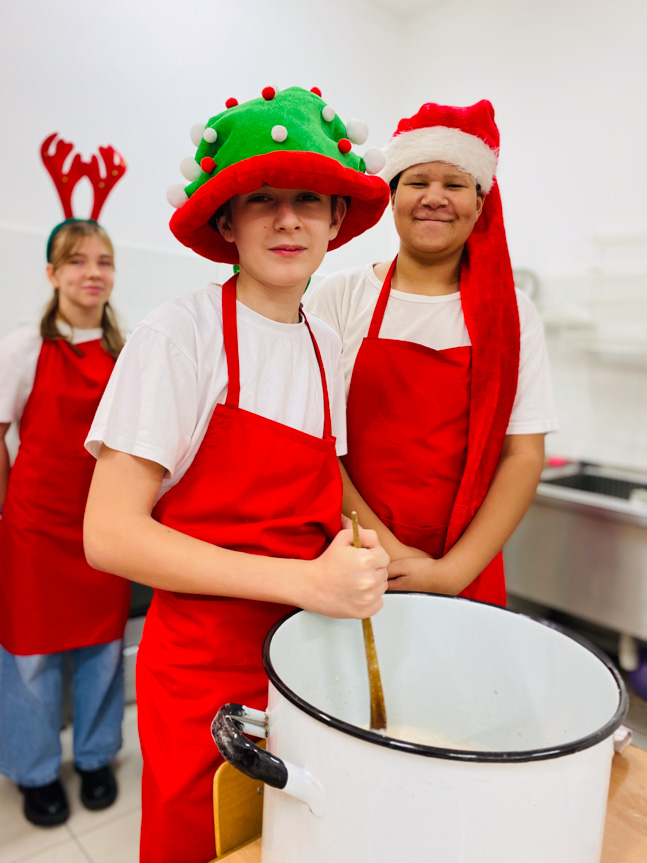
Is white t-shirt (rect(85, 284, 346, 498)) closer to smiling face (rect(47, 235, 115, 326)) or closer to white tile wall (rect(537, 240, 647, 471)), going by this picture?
smiling face (rect(47, 235, 115, 326))

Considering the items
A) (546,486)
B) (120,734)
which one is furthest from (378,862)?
(546,486)

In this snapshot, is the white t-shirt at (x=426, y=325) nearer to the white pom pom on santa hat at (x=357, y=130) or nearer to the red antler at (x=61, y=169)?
the white pom pom on santa hat at (x=357, y=130)

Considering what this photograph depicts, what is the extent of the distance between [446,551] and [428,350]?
0.34 m

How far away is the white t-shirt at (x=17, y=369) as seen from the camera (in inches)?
61.8

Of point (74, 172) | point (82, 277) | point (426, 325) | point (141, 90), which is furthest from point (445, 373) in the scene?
point (141, 90)

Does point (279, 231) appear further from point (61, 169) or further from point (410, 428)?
point (61, 169)

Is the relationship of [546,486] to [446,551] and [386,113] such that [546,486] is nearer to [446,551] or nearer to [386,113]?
[446,551]

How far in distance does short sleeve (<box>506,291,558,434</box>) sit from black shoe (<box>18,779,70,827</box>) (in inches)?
59.8

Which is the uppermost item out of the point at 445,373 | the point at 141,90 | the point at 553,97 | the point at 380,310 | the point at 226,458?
→ the point at 553,97

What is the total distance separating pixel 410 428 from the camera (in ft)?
3.45

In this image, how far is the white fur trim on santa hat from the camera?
3.33 ft

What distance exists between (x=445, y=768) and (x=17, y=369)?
1.49 metres

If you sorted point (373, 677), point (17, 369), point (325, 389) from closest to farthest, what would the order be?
point (373, 677), point (325, 389), point (17, 369)

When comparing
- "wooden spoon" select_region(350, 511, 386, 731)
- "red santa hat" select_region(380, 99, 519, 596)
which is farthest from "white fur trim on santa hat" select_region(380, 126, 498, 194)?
"wooden spoon" select_region(350, 511, 386, 731)
